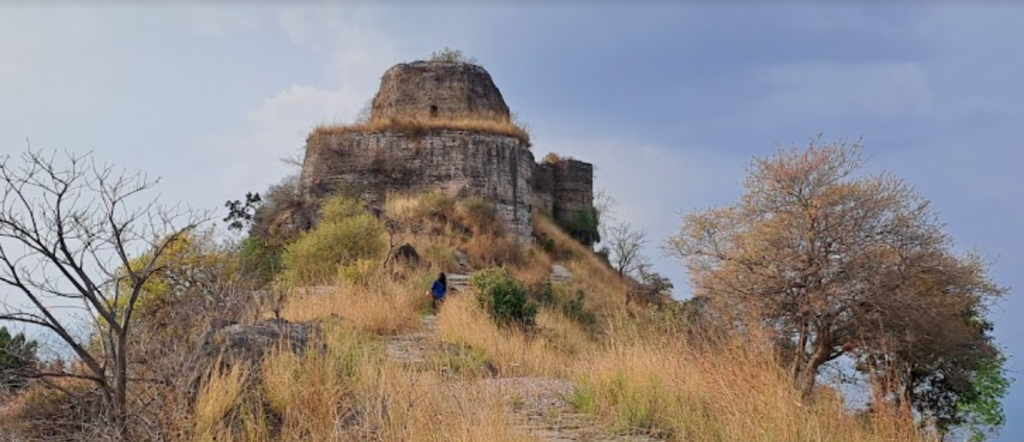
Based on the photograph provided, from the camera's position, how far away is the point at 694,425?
14.4ft

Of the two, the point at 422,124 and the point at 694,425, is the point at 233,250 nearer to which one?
the point at 422,124

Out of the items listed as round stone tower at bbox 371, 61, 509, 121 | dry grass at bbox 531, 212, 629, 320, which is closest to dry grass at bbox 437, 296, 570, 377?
dry grass at bbox 531, 212, 629, 320

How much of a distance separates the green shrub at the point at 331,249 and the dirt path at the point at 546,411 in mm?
9075

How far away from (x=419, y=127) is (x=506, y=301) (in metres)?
14.2

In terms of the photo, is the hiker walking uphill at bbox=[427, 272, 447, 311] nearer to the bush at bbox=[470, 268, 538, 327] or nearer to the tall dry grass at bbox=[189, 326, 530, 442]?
the bush at bbox=[470, 268, 538, 327]

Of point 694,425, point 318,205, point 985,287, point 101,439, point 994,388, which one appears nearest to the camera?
point 101,439

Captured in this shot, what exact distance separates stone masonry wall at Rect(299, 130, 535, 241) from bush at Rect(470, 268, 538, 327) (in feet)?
39.5

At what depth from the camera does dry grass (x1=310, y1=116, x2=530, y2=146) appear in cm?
Answer: 2441

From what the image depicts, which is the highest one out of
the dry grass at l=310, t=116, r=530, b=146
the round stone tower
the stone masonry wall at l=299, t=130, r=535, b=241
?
the round stone tower

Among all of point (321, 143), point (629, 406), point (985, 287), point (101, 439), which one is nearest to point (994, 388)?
point (985, 287)

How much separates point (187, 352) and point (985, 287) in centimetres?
1445

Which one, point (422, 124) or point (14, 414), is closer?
point (14, 414)

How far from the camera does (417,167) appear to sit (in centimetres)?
2403

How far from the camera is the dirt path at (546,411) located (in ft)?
14.3
